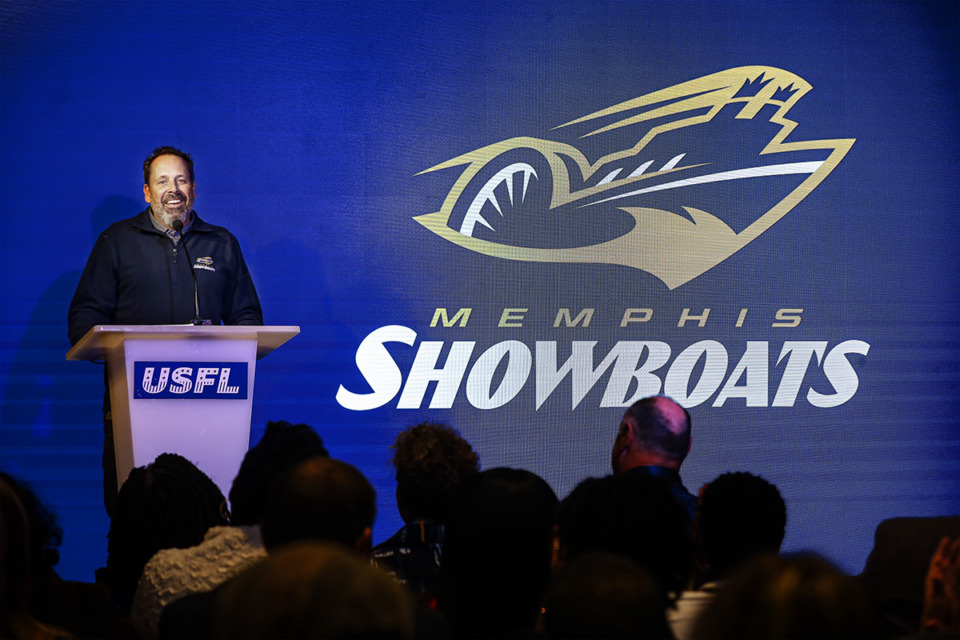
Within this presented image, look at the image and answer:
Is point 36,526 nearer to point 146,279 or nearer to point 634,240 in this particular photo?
point 146,279

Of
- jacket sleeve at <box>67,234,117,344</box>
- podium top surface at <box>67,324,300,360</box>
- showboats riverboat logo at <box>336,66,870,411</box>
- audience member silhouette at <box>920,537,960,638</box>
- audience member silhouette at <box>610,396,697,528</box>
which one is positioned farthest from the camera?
showboats riverboat logo at <box>336,66,870,411</box>

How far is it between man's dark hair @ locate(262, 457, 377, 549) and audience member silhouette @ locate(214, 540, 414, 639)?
0.61m

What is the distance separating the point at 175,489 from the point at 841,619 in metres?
1.94

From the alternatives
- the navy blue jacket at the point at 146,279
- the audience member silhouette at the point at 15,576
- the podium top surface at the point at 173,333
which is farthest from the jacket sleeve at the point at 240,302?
the audience member silhouette at the point at 15,576

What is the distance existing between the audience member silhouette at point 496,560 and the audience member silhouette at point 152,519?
0.92 m

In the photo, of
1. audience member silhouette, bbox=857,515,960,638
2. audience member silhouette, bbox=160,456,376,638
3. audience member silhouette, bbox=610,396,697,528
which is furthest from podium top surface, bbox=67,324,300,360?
Answer: audience member silhouette, bbox=857,515,960,638

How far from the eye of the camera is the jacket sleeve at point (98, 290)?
3.90m

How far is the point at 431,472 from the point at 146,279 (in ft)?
6.51

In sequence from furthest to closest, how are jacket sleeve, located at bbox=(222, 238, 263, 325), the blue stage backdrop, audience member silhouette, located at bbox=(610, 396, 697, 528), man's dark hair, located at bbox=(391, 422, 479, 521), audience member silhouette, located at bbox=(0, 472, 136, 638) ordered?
1. the blue stage backdrop
2. jacket sleeve, located at bbox=(222, 238, 263, 325)
3. audience member silhouette, located at bbox=(610, 396, 697, 528)
4. man's dark hair, located at bbox=(391, 422, 479, 521)
5. audience member silhouette, located at bbox=(0, 472, 136, 638)

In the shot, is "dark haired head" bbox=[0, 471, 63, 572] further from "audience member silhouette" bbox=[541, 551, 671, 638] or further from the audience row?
"audience member silhouette" bbox=[541, 551, 671, 638]

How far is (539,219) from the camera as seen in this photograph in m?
4.97

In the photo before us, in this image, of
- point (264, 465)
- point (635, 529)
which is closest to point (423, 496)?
point (264, 465)

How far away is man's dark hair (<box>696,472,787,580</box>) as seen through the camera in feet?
7.06

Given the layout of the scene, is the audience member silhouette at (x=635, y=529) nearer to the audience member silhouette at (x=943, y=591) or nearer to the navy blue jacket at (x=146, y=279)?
the audience member silhouette at (x=943, y=591)
